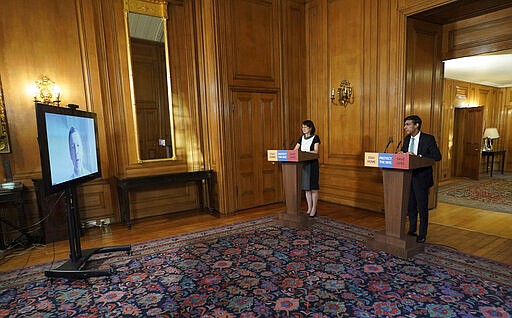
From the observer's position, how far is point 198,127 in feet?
16.6

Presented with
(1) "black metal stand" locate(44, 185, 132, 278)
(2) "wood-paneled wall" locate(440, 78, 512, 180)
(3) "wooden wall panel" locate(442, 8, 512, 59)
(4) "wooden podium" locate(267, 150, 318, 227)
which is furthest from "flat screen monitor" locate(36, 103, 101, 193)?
(2) "wood-paneled wall" locate(440, 78, 512, 180)

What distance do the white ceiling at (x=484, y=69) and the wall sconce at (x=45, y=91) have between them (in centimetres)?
693

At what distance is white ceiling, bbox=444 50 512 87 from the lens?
234 inches

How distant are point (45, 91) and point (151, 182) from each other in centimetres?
188

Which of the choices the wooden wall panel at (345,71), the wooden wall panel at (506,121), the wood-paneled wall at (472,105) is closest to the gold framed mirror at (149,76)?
the wooden wall panel at (345,71)

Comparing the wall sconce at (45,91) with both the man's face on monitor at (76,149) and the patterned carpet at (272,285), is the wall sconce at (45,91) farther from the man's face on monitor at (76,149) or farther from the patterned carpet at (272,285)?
the patterned carpet at (272,285)

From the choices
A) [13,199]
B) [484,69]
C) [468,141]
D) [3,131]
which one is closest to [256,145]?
[13,199]

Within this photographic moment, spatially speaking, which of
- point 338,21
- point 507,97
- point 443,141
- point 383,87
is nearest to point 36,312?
point 383,87

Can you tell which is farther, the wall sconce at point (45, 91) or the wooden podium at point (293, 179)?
the wall sconce at point (45, 91)

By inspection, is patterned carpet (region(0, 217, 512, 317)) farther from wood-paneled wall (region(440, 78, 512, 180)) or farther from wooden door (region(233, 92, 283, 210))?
wood-paneled wall (region(440, 78, 512, 180))

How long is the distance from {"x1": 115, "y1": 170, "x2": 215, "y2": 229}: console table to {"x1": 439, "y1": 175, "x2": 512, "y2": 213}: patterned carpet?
4289 millimetres

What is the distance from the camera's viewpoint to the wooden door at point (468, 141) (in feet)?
25.0

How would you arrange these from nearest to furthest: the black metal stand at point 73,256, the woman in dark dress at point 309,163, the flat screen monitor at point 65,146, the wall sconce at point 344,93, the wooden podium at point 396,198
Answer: the flat screen monitor at point 65,146 < the black metal stand at point 73,256 < the wooden podium at point 396,198 < the woman in dark dress at point 309,163 < the wall sconce at point 344,93

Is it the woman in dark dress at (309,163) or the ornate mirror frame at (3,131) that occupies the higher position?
the ornate mirror frame at (3,131)
